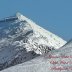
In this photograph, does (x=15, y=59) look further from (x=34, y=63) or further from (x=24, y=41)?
(x=34, y=63)

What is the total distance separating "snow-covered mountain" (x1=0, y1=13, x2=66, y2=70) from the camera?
23.6 m

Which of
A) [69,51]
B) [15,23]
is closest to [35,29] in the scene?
[15,23]

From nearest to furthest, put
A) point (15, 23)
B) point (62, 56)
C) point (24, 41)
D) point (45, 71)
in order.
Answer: point (45, 71) → point (62, 56) → point (24, 41) → point (15, 23)

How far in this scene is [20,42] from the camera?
26.6 m

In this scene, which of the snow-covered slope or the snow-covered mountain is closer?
the snow-covered slope

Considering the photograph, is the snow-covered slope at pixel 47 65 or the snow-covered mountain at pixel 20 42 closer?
the snow-covered slope at pixel 47 65

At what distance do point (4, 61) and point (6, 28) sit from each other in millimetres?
8461

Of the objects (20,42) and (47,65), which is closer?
(47,65)

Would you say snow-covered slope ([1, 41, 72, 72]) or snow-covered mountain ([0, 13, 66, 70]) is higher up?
snow-covered slope ([1, 41, 72, 72])

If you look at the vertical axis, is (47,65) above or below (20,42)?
above

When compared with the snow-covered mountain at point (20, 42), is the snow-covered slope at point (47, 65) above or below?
above

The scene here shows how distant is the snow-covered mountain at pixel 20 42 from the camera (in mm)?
23562

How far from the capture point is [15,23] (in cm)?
3222

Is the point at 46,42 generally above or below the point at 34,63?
below
